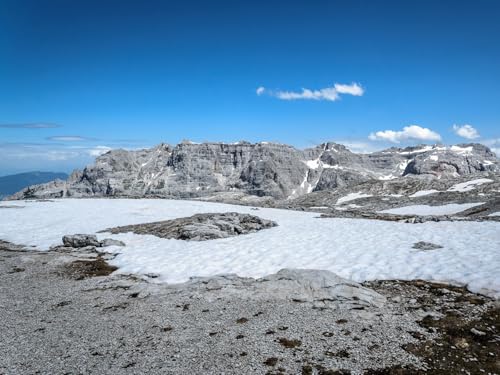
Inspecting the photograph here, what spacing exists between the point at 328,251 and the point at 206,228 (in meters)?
13.1

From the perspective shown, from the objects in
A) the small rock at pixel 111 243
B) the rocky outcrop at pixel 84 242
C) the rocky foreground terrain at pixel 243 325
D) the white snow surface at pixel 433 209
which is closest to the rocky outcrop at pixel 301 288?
the rocky foreground terrain at pixel 243 325

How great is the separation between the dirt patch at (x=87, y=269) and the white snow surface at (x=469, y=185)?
334 ft

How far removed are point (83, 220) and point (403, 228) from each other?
4041 centimetres

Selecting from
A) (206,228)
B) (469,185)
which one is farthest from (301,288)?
(469,185)

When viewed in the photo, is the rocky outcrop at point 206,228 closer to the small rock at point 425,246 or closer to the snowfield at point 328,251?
the snowfield at point 328,251

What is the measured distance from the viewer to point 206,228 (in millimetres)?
33594

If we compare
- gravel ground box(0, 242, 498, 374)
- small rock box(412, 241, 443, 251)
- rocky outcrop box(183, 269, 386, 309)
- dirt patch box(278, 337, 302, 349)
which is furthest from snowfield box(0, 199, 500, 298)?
dirt patch box(278, 337, 302, 349)

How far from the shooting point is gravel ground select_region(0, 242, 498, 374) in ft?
37.2

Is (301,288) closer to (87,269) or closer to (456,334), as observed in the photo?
(456,334)

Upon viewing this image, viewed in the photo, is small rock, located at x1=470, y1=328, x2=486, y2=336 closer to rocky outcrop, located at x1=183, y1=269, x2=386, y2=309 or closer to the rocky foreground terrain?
the rocky foreground terrain

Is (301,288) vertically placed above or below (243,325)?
above

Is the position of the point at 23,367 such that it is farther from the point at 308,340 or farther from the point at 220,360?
the point at 308,340

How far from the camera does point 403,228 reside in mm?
33281

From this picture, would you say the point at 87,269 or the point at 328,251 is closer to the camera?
the point at 87,269
